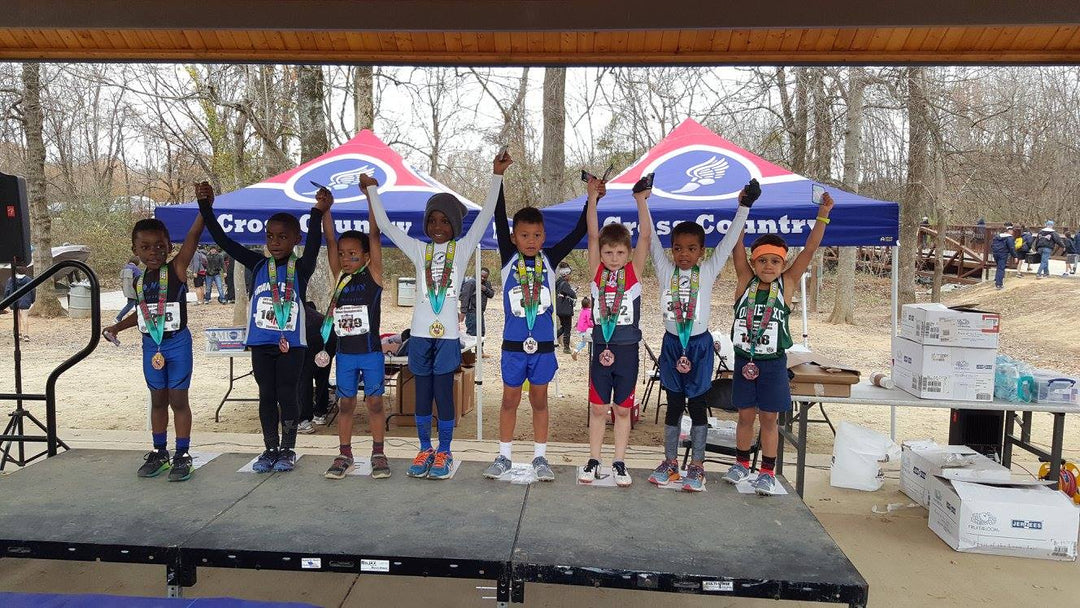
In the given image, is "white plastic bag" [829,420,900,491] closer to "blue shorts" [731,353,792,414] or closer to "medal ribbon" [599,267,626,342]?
"blue shorts" [731,353,792,414]

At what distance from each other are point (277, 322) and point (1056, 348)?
13.8m

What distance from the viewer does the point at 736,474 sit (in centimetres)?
389

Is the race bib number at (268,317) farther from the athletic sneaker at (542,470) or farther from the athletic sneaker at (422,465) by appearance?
the athletic sneaker at (542,470)

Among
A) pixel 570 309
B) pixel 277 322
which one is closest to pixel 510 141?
pixel 570 309

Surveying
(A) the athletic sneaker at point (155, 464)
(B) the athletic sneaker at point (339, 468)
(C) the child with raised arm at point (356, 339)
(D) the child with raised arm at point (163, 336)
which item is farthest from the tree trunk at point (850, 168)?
(A) the athletic sneaker at point (155, 464)

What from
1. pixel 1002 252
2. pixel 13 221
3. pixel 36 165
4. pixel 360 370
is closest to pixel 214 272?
pixel 36 165

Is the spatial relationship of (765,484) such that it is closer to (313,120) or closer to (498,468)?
(498,468)

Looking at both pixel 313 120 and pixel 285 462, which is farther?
pixel 313 120

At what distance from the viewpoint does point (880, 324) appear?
52.9 feet

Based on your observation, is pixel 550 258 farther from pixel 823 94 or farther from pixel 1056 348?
pixel 823 94

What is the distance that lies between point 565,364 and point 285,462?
7223 millimetres

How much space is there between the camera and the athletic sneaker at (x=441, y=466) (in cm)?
386

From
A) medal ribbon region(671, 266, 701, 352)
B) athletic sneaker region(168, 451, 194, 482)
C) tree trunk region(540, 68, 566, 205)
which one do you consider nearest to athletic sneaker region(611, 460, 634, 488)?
medal ribbon region(671, 266, 701, 352)

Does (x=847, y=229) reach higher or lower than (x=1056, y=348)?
higher
